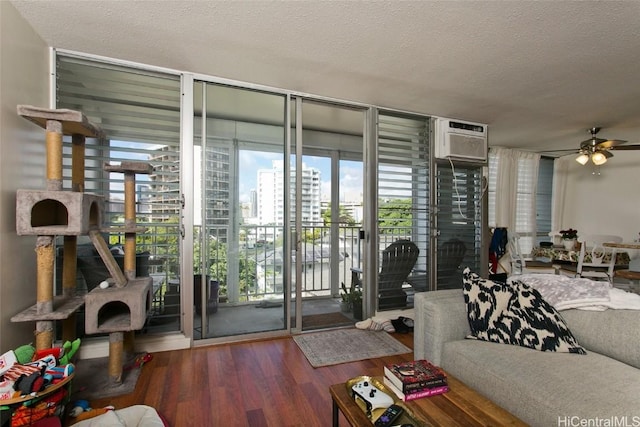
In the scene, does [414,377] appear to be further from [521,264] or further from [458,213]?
[521,264]

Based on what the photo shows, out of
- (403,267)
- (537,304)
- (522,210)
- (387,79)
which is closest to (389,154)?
(387,79)

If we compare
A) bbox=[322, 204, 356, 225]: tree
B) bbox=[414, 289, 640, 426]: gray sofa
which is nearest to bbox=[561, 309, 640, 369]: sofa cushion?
bbox=[414, 289, 640, 426]: gray sofa

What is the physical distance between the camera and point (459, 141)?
347 centimetres

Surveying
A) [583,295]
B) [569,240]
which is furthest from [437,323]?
[569,240]

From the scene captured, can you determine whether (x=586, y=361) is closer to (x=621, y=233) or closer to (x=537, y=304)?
(x=537, y=304)

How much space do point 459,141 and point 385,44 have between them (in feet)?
6.10

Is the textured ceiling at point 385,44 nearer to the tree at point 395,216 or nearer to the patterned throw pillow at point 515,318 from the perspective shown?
the tree at point 395,216

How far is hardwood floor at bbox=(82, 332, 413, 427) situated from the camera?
166 centimetres

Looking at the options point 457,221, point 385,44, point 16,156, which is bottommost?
point 457,221

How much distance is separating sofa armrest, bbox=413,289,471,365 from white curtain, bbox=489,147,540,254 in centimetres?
343

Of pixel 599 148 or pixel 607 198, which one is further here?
pixel 607 198

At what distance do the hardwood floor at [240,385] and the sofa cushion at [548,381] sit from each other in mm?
752

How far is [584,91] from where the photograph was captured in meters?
2.79

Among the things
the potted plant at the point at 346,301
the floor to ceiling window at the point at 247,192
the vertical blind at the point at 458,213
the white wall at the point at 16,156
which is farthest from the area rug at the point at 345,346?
the white wall at the point at 16,156
